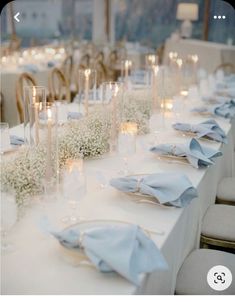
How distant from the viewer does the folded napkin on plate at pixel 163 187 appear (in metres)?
1.32

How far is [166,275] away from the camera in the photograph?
120 centimetres

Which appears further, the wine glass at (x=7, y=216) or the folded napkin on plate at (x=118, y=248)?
the wine glass at (x=7, y=216)

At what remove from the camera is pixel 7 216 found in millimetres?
1081

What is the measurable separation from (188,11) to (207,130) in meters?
5.51

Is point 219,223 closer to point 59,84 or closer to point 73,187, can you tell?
point 73,187

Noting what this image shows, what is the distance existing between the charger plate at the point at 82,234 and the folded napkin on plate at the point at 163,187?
0.18 meters

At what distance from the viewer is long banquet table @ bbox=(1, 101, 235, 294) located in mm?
938

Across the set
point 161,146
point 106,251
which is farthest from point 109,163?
point 106,251

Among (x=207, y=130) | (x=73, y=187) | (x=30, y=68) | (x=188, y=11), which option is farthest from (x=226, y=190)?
(x=188, y=11)

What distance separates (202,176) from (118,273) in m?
0.76

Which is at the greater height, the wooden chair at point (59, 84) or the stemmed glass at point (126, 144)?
the wooden chair at point (59, 84)

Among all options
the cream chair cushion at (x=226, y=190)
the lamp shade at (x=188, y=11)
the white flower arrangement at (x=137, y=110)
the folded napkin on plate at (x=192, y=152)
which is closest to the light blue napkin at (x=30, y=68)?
the white flower arrangement at (x=137, y=110)

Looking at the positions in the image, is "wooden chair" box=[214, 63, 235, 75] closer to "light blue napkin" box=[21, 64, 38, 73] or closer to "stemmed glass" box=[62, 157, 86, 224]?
"light blue napkin" box=[21, 64, 38, 73]

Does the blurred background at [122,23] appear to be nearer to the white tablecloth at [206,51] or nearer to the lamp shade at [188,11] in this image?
the lamp shade at [188,11]
